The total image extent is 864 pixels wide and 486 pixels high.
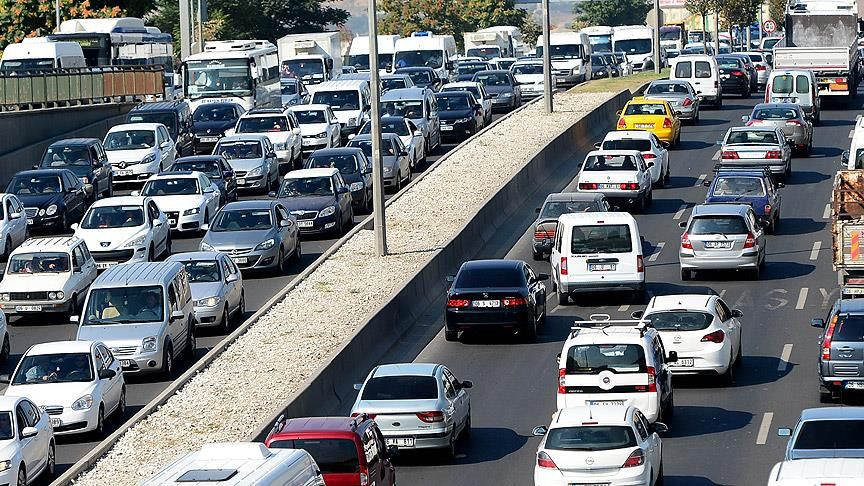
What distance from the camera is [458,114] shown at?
198 feet

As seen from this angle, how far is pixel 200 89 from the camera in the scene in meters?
63.9

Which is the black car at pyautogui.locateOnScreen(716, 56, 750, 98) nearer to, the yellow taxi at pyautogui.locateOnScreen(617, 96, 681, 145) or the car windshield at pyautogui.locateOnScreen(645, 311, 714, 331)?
the yellow taxi at pyautogui.locateOnScreen(617, 96, 681, 145)

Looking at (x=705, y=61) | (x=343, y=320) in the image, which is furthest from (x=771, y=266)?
(x=705, y=61)

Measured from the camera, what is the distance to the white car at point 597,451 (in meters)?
20.1

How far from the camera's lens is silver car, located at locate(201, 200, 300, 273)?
38125mm

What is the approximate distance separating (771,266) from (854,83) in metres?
32.1

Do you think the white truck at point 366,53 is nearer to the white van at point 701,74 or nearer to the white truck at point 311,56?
the white truck at point 311,56

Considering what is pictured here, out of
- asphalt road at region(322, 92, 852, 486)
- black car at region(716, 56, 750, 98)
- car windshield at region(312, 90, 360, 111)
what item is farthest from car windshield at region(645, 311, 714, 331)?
black car at region(716, 56, 750, 98)

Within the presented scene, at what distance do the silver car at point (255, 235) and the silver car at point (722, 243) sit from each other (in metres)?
8.65

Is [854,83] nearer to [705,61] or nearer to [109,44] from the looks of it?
[705,61]

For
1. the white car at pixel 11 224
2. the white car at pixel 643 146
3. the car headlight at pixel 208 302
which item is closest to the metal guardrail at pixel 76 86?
the white car at pixel 11 224

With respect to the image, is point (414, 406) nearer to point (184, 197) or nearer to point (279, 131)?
point (184, 197)

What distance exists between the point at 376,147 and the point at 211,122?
69.1 feet

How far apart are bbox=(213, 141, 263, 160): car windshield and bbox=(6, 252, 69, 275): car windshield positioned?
49.0ft
